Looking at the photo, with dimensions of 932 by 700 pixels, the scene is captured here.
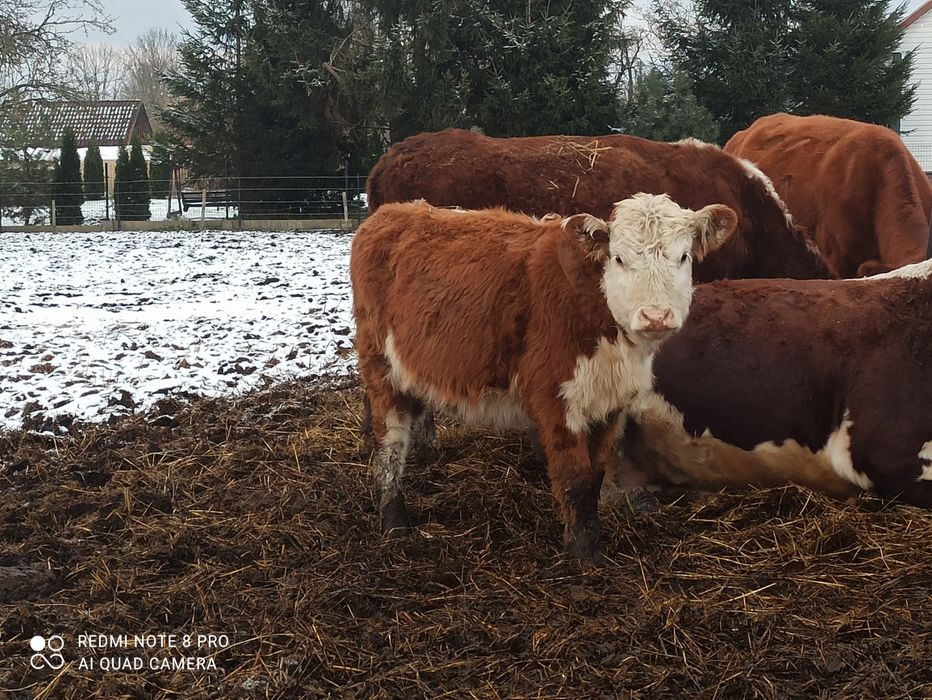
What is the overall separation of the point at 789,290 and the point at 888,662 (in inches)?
79.8

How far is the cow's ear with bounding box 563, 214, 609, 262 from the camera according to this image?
11.6ft

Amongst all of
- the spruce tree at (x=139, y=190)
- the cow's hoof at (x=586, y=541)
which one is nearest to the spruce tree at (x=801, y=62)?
the spruce tree at (x=139, y=190)

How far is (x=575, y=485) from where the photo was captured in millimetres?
3789

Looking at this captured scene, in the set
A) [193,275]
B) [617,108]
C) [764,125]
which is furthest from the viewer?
[617,108]

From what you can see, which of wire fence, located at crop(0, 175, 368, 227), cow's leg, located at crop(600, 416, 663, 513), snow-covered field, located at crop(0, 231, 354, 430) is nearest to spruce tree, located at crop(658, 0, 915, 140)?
wire fence, located at crop(0, 175, 368, 227)

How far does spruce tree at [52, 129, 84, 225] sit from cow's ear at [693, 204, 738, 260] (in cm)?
2428

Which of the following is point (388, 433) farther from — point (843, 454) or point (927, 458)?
point (927, 458)

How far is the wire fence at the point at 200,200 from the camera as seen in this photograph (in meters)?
23.3

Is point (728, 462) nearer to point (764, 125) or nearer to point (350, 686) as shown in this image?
point (350, 686)

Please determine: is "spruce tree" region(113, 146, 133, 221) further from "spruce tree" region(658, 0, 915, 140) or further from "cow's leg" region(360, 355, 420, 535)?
"cow's leg" region(360, 355, 420, 535)

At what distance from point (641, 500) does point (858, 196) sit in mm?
4284

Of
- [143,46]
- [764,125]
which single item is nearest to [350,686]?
[764,125]

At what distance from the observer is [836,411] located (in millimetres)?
4074

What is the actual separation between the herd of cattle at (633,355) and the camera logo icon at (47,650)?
1511 mm
